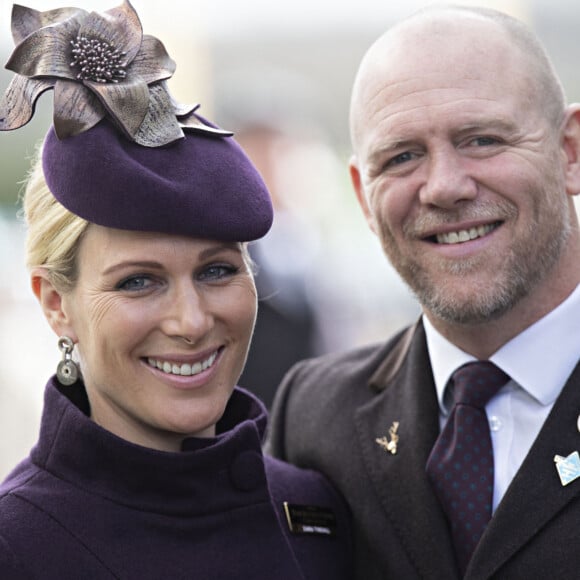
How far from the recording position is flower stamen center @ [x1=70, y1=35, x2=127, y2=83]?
230cm

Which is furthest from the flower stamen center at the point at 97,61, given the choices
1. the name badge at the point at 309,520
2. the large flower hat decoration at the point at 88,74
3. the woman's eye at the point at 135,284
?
the name badge at the point at 309,520

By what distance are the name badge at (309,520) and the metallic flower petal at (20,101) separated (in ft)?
3.89

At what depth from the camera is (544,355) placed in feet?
9.26

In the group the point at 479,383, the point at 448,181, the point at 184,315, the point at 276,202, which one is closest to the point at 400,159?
the point at 448,181

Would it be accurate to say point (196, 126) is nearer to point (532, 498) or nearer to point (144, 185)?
point (144, 185)

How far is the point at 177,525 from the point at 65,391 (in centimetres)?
43

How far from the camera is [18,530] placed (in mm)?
2250

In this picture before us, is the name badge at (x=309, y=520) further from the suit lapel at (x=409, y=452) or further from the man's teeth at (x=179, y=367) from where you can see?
the man's teeth at (x=179, y=367)

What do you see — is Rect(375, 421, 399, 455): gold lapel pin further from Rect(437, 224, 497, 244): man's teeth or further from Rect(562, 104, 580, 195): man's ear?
Rect(562, 104, 580, 195): man's ear

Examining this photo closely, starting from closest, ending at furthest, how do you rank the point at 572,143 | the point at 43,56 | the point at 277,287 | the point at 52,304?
the point at 43,56, the point at 52,304, the point at 572,143, the point at 277,287

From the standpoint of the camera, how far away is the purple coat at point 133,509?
7.48ft

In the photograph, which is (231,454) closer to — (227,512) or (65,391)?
(227,512)

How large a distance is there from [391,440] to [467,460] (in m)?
0.29

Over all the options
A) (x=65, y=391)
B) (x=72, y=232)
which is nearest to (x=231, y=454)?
(x=65, y=391)
